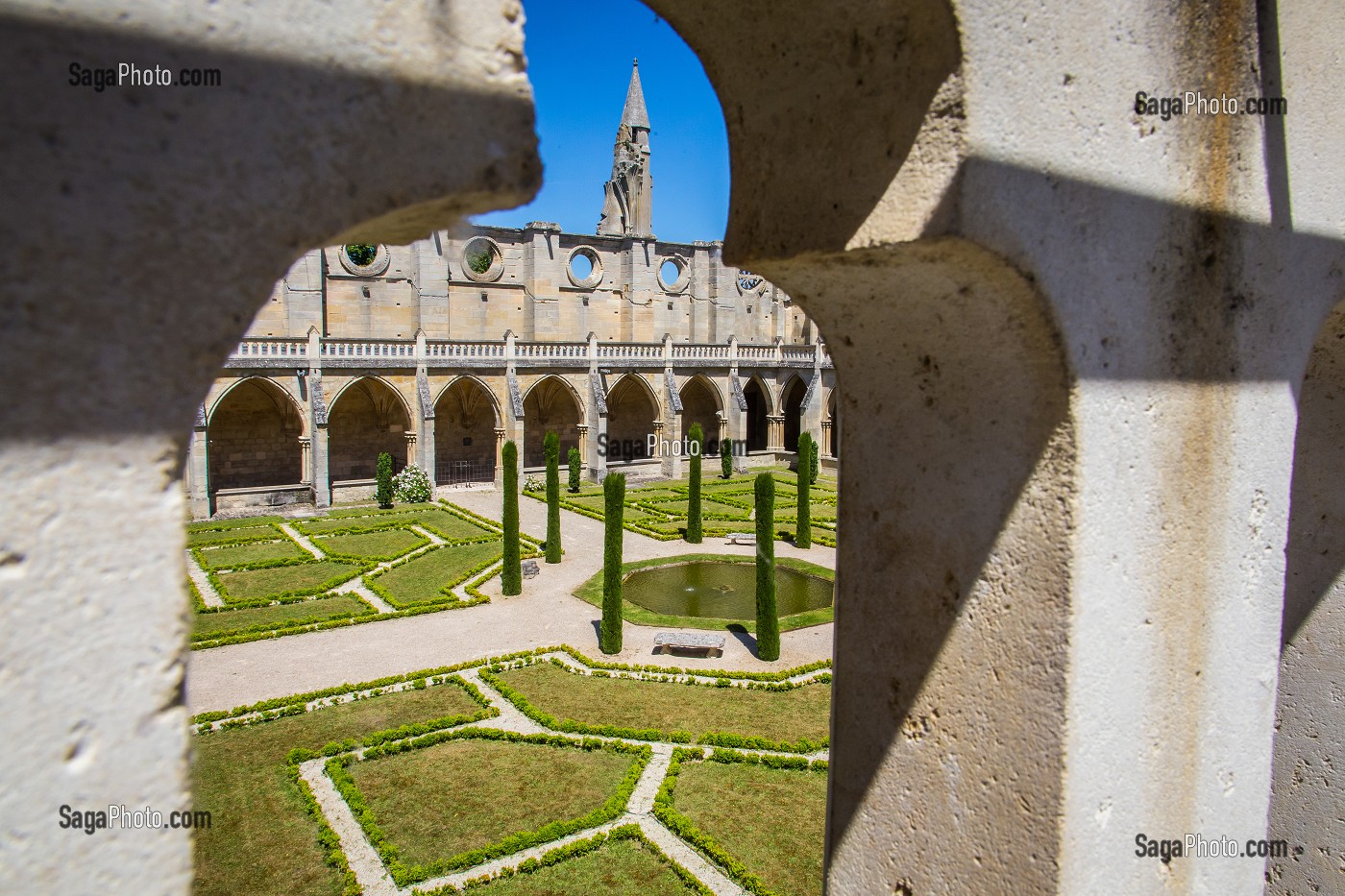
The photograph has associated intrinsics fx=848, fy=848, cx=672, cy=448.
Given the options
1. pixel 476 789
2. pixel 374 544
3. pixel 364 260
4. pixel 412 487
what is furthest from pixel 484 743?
pixel 364 260

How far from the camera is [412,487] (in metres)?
25.0

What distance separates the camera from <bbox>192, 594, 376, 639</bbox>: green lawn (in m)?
13.7

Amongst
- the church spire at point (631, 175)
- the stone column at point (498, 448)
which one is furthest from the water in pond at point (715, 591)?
the church spire at point (631, 175)

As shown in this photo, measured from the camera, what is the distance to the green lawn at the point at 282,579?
51.3ft

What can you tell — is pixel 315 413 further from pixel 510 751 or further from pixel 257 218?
pixel 257 218

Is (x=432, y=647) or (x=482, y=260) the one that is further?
(x=482, y=260)

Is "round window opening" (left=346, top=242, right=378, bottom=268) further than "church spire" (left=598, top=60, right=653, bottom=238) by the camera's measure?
No

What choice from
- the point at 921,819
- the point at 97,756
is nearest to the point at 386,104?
the point at 97,756

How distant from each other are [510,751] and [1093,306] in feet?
28.9

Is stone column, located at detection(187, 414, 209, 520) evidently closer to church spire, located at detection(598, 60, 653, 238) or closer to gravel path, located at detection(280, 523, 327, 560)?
gravel path, located at detection(280, 523, 327, 560)

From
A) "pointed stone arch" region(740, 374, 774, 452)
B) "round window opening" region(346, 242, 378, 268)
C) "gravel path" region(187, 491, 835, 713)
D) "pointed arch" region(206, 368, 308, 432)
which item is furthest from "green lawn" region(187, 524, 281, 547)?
"pointed stone arch" region(740, 374, 774, 452)

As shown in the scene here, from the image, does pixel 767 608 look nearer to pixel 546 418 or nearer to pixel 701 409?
pixel 546 418

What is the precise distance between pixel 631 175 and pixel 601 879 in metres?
30.6

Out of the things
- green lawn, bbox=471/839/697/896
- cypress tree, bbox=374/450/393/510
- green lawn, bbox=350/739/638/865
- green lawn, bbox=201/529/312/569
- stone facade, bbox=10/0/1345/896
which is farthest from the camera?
cypress tree, bbox=374/450/393/510
